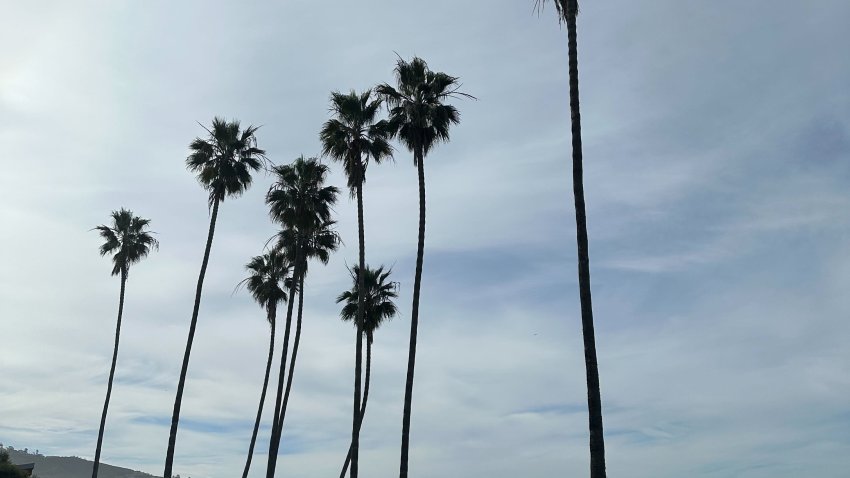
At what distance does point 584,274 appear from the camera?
65.5 ft

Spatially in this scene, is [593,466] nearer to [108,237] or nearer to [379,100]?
[379,100]

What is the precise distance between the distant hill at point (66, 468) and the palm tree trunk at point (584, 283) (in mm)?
81212

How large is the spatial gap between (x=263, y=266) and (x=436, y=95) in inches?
839

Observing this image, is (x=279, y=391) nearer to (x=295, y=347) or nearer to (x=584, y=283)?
(x=295, y=347)

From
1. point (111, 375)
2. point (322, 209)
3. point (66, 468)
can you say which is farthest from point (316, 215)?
point (66, 468)

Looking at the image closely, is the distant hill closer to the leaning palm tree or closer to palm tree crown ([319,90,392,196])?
palm tree crown ([319,90,392,196])

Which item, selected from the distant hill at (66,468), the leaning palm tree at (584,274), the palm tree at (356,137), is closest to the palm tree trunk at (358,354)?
the palm tree at (356,137)

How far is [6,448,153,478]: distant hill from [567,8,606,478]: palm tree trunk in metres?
81.2

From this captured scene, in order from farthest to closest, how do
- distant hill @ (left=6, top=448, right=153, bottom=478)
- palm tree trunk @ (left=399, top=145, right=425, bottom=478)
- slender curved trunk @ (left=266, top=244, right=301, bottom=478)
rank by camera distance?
distant hill @ (left=6, top=448, right=153, bottom=478), slender curved trunk @ (left=266, top=244, right=301, bottom=478), palm tree trunk @ (left=399, top=145, right=425, bottom=478)

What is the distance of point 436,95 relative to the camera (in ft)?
116

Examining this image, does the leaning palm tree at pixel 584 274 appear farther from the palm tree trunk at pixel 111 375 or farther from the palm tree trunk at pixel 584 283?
the palm tree trunk at pixel 111 375

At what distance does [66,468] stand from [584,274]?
305 feet

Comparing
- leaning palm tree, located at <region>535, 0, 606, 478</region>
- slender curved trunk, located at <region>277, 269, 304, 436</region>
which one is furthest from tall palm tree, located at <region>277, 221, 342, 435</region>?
leaning palm tree, located at <region>535, 0, 606, 478</region>

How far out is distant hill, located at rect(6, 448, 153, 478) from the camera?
89.1 metres
